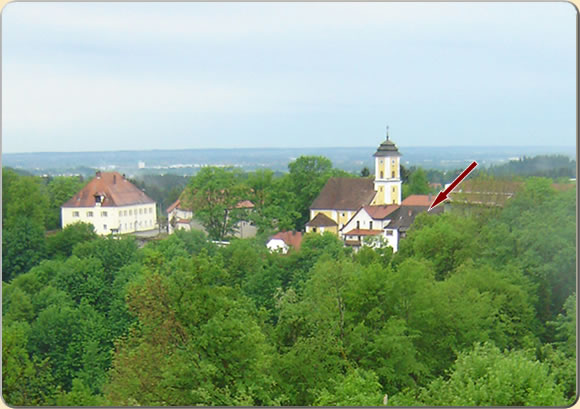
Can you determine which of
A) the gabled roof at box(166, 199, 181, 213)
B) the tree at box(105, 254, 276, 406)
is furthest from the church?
the tree at box(105, 254, 276, 406)

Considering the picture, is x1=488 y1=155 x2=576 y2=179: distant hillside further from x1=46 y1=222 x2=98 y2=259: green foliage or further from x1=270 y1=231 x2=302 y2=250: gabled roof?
x1=46 y1=222 x2=98 y2=259: green foliage

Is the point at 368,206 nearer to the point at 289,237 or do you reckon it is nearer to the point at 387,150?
the point at 387,150

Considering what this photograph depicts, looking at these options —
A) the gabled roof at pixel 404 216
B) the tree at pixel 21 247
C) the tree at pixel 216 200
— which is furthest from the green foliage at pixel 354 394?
the tree at pixel 216 200

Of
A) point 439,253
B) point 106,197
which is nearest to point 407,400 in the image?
point 439,253

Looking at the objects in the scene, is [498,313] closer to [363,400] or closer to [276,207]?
[363,400]

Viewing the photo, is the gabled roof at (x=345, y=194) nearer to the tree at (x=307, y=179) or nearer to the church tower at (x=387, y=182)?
the church tower at (x=387, y=182)
